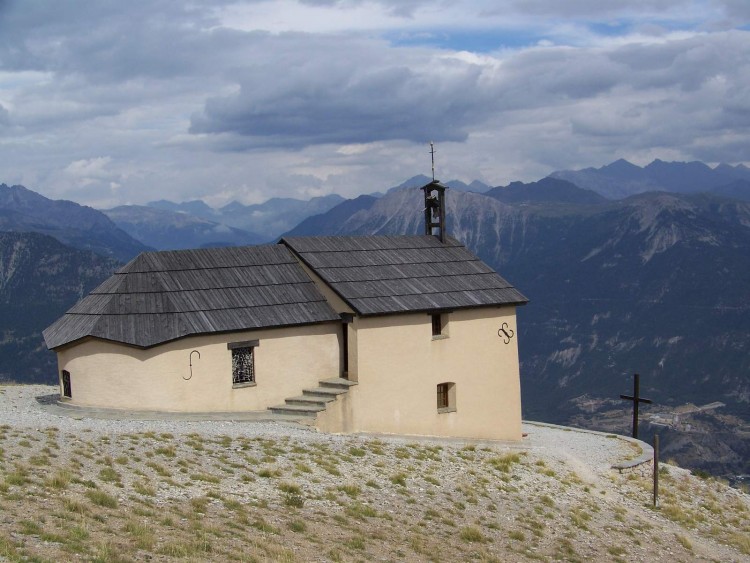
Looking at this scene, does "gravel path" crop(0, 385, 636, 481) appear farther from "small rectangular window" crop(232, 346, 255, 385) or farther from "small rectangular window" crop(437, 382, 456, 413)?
"small rectangular window" crop(232, 346, 255, 385)

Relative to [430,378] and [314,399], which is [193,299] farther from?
[430,378]

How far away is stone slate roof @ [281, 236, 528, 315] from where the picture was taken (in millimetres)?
32219

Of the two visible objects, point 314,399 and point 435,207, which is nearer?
point 314,399

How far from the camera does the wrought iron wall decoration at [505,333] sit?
35.4 m

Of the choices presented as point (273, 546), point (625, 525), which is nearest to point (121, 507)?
point (273, 546)

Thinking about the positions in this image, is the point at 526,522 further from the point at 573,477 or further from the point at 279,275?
the point at 279,275

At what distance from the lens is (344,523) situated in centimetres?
1873

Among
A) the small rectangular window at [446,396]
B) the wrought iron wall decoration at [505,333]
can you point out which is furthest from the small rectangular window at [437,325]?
the wrought iron wall decoration at [505,333]

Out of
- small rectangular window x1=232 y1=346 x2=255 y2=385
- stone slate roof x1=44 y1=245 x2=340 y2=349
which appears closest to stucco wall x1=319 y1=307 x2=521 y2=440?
stone slate roof x1=44 y1=245 x2=340 y2=349

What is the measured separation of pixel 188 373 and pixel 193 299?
275cm

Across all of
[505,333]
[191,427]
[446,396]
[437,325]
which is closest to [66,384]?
[191,427]

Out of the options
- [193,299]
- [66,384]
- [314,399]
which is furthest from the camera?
[314,399]

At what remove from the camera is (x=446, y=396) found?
1345 inches

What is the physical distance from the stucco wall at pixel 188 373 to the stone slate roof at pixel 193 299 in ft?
1.42
